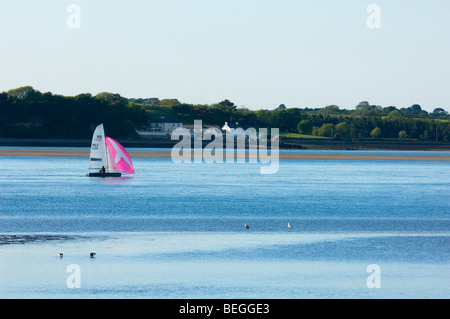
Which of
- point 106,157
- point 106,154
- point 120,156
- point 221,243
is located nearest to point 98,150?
point 106,154

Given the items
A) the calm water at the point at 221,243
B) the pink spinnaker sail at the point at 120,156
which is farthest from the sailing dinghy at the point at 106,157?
the calm water at the point at 221,243

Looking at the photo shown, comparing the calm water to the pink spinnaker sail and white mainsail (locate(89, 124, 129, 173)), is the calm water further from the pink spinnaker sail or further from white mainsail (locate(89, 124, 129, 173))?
the pink spinnaker sail

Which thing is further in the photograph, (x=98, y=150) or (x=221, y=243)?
(x=98, y=150)

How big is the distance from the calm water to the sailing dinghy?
1029cm

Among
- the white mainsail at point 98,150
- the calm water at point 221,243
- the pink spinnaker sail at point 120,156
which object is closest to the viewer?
the calm water at point 221,243

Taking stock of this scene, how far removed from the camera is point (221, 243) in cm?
3150

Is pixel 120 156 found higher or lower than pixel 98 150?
lower

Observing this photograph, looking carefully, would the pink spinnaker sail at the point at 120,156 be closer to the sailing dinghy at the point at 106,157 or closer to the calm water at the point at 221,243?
the sailing dinghy at the point at 106,157

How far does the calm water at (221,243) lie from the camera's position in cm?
2323

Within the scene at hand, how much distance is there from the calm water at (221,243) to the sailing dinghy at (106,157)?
10.3 m

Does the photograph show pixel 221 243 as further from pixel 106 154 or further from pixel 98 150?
pixel 106 154

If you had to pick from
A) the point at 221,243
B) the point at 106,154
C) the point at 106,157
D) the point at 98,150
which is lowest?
the point at 221,243

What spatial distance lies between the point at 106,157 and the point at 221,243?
41.5 m

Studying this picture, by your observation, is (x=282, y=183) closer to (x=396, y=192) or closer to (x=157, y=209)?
(x=396, y=192)
